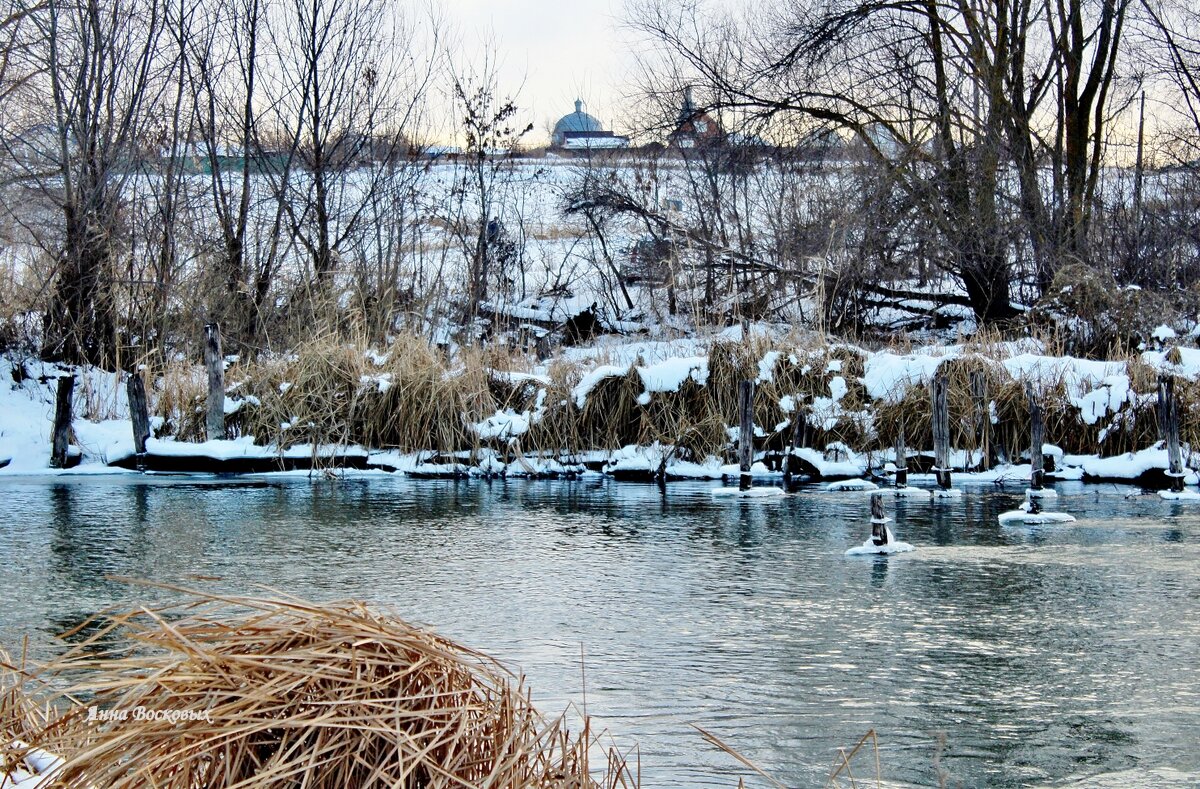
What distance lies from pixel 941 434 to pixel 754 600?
5.76 m

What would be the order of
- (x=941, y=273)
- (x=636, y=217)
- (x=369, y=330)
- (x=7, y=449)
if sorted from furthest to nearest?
1. (x=636, y=217)
2. (x=941, y=273)
3. (x=369, y=330)
4. (x=7, y=449)

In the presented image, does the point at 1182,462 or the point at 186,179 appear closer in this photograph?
the point at 1182,462

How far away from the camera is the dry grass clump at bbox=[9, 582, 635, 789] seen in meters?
2.07

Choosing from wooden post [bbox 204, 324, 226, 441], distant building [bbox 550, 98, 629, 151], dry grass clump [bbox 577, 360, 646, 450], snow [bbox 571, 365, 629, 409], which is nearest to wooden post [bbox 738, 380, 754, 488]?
dry grass clump [bbox 577, 360, 646, 450]

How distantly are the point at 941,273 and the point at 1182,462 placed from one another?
25.1 feet

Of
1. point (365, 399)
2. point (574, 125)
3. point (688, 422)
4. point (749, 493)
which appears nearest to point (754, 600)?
point (749, 493)

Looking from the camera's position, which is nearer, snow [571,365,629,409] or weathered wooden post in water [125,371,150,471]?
weathered wooden post in water [125,371,150,471]

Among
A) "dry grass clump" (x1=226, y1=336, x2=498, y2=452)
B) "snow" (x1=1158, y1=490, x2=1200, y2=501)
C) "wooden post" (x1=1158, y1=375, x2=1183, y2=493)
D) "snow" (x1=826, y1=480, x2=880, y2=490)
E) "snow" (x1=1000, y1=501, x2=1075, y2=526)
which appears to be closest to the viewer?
"snow" (x1=1000, y1=501, x2=1075, y2=526)

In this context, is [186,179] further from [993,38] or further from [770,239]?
[993,38]

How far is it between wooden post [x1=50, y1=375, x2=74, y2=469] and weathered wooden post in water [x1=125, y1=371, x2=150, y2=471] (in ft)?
2.11

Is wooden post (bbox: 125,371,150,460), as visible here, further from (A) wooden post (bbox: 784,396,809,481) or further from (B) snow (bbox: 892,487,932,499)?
(B) snow (bbox: 892,487,932,499)

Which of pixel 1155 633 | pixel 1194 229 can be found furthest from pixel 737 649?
pixel 1194 229

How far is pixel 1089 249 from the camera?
713 inches

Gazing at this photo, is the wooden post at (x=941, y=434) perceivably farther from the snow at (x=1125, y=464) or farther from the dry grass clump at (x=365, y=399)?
the dry grass clump at (x=365, y=399)
